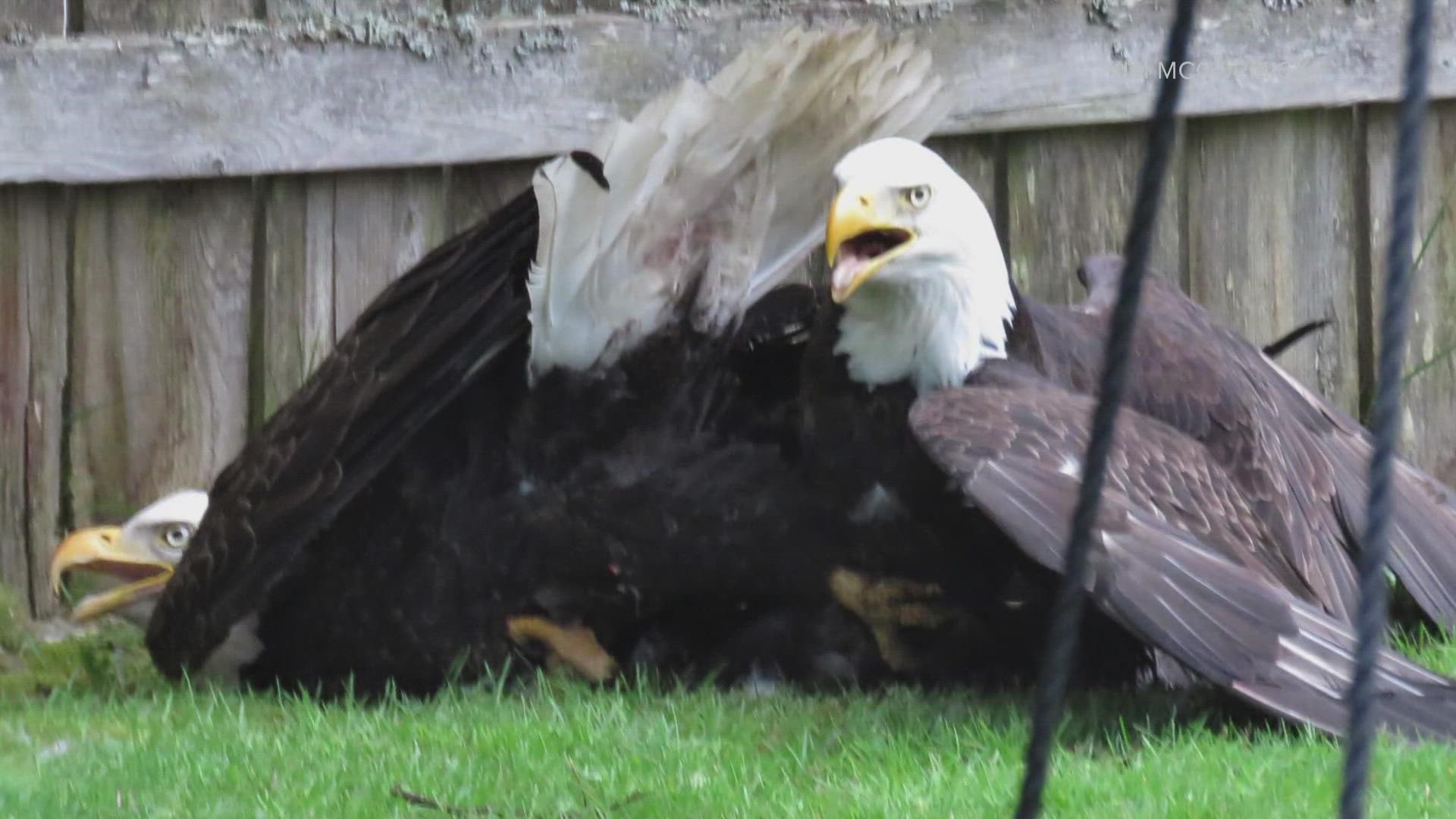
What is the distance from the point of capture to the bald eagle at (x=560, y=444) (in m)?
3.56

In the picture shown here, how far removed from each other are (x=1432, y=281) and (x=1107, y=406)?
127 inches

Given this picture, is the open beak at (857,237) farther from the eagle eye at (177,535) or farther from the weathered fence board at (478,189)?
the eagle eye at (177,535)

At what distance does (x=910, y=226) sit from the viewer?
11.4 ft

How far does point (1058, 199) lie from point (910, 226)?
38.3 inches

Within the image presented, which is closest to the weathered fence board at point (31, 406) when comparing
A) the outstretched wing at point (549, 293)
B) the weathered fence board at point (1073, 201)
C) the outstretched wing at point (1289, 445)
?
the outstretched wing at point (549, 293)

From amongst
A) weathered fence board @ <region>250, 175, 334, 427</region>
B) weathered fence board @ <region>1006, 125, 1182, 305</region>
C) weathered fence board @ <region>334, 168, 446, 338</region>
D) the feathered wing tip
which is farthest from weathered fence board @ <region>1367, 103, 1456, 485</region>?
weathered fence board @ <region>250, 175, 334, 427</region>

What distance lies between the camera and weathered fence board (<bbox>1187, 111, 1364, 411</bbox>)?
425 cm

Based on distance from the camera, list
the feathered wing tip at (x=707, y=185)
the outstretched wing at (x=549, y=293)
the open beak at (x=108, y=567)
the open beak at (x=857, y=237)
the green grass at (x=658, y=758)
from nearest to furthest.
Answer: the green grass at (x=658, y=758) < the open beak at (x=857, y=237) < the outstretched wing at (x=549, y=293) < the feathered wing tip at (x=707, y=185) < the open beak at (x=108, y=567)

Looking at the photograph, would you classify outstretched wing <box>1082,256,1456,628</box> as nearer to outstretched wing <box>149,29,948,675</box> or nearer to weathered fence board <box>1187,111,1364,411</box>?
weathered fence board <box>1187,111,1364,411</box>

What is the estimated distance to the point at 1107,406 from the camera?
4.69ft

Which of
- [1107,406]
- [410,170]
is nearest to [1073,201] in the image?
[410,170]

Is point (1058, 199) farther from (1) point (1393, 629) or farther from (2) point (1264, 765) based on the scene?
(2) point (1264, 765)

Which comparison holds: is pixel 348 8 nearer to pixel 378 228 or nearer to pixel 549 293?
pixel 378 228

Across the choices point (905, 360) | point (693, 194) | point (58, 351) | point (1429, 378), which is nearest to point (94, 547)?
point (58, 351)
